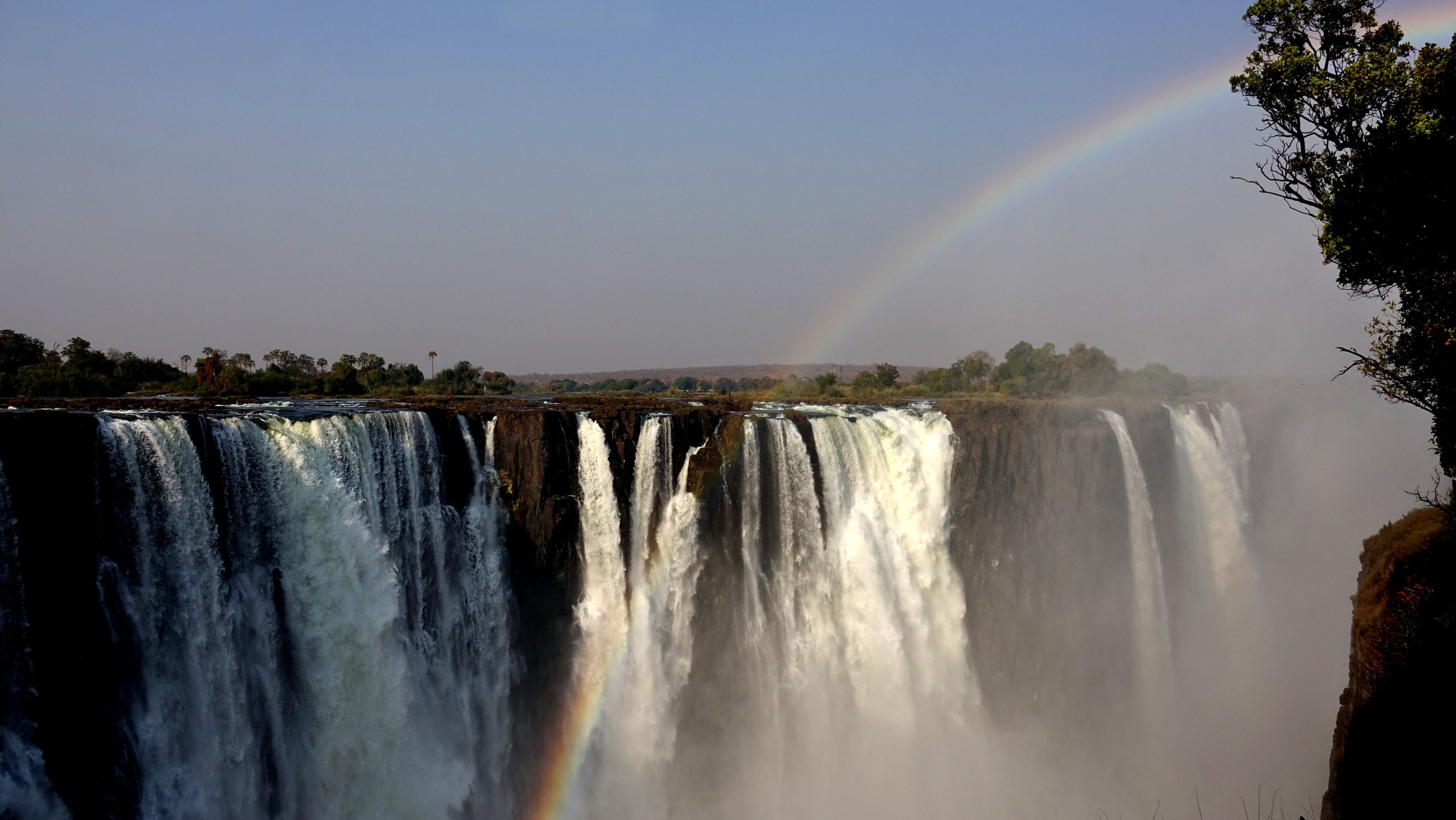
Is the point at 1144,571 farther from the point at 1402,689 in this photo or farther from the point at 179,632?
the point at 179,632

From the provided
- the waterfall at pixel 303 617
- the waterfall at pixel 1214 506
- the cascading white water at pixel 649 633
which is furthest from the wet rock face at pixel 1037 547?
the waterfall at pixel 303 617

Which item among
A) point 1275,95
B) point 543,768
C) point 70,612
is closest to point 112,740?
point 70,612

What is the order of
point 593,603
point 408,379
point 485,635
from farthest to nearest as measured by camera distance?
1. point 408,379
2. point 593,603
3. point 485,635

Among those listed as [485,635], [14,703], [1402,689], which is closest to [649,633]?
Result: [485,635]

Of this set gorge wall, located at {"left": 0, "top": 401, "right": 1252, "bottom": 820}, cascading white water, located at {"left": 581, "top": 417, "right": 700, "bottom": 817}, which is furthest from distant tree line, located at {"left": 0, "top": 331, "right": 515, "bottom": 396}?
cascading white water, located at {"left": 581, "top": 417, "right": 700, "bottom": 817}

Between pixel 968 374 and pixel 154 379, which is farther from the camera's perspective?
pixel 968 374

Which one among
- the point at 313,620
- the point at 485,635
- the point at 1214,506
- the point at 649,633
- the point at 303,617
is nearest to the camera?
the point at 303,617
